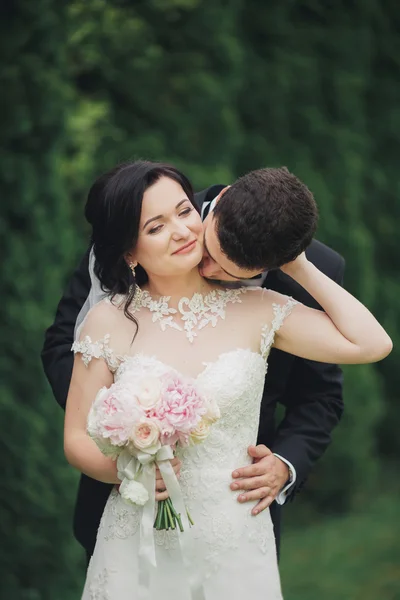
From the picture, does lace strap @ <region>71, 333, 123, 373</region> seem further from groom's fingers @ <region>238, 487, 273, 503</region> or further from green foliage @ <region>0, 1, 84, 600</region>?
green foliage @ <region>0, 1, 84, 600</region>

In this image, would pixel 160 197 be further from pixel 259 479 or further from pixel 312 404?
pixel 312 404

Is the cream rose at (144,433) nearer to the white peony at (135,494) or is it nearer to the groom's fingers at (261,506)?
the white peony at (135,494)

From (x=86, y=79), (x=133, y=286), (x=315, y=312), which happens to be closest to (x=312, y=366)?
(x=315, y=312)

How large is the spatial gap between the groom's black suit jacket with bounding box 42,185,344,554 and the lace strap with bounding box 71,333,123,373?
0.50m

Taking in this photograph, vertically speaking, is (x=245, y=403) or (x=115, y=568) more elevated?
(x=245, y=403)

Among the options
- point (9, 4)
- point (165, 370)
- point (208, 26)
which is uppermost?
point (208, 26)

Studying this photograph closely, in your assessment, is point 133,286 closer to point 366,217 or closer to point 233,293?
point 233,293

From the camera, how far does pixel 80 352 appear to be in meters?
3.50

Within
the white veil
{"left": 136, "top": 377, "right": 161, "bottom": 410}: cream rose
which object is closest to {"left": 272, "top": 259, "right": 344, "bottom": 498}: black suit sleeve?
the white veil

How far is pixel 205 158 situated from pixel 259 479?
3430 mm

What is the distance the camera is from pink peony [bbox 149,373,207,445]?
3.15 metres

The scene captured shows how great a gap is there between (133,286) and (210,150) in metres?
3.17

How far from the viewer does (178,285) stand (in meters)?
3.58

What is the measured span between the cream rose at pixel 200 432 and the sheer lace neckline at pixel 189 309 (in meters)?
0.37
